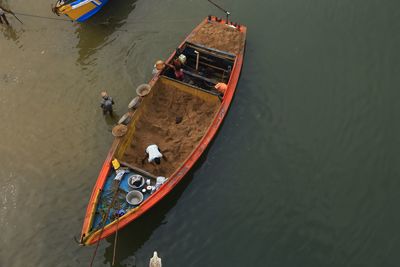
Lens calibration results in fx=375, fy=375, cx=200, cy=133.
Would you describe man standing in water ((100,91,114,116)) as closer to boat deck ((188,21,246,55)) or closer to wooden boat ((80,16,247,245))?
wooden boat ((80,16,247,245))

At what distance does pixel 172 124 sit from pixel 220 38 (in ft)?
13.3

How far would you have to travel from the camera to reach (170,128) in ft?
43.0

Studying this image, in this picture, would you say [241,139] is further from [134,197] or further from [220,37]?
[134,197]

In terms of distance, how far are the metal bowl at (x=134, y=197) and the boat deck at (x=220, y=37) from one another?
6519mm

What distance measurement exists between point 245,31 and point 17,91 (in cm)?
942

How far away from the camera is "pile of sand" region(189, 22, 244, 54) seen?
47.3ft

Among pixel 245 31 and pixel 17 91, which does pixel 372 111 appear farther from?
pixel 17 91

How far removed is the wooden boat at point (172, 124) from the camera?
10.8 m

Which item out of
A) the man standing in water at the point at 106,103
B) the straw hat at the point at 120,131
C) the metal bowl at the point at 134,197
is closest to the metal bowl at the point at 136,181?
the metal bowl at the point at 134,197

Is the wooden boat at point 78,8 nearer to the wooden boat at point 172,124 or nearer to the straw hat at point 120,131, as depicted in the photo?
the wooden boat at point 172,124

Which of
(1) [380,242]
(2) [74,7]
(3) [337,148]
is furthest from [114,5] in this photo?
(1) [380,242]

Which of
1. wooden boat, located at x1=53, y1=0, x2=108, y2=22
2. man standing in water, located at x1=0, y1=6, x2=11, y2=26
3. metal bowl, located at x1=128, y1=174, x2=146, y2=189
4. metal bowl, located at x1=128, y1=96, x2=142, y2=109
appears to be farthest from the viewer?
man standing in water, located at x1=0, y1=6, x2=11, y2=26

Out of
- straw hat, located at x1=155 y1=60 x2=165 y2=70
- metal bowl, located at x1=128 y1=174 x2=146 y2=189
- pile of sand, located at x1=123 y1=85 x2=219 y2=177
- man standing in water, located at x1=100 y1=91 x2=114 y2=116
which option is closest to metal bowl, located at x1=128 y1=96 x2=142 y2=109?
pile of sand, located at x1=123 y1=85 x2=219 y2=177

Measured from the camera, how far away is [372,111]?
548 inches
